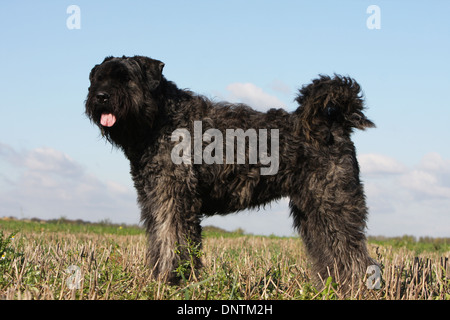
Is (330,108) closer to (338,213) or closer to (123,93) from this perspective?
(338,213)

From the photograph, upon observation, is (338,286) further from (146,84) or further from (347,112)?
(146,84)

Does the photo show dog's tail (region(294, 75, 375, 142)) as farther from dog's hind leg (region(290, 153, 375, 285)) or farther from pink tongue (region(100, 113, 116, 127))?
pink tongue (region(100, 113, 116, 127))

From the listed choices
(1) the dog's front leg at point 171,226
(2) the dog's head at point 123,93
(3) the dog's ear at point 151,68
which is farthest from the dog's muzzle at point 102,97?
(1) the dog's front leg at point 171,226

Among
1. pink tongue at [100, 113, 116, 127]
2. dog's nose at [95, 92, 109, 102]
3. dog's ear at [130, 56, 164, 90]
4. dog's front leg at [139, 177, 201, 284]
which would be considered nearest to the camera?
dog's front leg at [139, 177, 201, 284]

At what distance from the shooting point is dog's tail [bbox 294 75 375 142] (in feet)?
20.2

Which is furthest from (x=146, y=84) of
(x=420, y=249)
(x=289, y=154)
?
(x=420, y=249)

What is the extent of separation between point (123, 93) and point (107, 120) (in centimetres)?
45

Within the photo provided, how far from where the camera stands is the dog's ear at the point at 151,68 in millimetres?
6239

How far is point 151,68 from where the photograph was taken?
6.30m

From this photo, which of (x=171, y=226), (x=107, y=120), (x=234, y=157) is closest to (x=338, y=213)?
(x=234, y=157)

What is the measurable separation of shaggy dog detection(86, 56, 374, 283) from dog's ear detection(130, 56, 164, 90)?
0.01 meters

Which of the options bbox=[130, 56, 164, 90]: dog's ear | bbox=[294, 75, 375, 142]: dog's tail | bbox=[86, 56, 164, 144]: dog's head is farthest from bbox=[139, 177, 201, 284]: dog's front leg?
bbox=[294, 75, 375, 142]: dog's tail

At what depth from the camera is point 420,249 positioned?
1367cm
